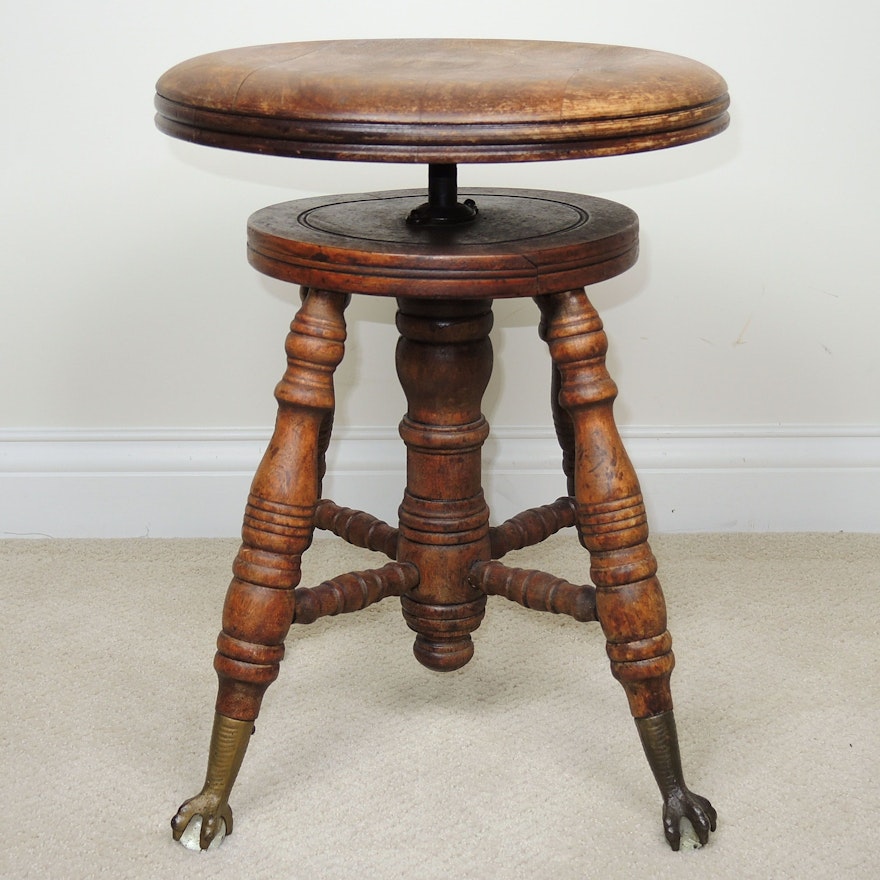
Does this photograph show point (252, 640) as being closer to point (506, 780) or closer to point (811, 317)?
point (506, 780)

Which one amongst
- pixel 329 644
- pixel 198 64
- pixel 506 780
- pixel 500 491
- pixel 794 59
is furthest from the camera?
pixel 500 491

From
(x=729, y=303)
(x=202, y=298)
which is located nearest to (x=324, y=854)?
(x=202, y=298)

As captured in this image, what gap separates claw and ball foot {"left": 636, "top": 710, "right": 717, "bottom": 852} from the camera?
104 cm

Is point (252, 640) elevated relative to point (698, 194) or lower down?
lower down

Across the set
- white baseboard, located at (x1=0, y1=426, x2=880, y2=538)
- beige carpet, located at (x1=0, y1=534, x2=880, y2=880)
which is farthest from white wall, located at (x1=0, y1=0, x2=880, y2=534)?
beige carpet, located at (x1=0, y1=534, x2=880, y2=880)

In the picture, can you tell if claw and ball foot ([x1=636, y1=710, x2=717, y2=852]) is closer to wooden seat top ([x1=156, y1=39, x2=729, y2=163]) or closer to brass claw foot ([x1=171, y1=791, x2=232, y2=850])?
brass claw foot ([x1=171, y1=791, x2=232, y2=850])

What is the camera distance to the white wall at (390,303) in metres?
1.46

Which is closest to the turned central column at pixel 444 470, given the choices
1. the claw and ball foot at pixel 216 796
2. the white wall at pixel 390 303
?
the claw and ball foot at pixel 216 796

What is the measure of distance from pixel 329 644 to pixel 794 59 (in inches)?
33.4

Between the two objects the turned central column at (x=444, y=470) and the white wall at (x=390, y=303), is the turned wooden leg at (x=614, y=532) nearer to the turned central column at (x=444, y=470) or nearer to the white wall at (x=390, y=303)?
the turned central column at (x=444, y=470)

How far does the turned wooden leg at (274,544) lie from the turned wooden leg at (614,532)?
18 cm

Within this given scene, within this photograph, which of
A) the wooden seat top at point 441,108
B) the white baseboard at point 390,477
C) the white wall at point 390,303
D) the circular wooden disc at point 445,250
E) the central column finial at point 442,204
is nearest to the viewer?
the wooden seat top at point 441,108

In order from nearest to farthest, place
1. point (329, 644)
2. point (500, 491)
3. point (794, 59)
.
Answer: point (329, 644) → point (794, 59) → point (500, 491)

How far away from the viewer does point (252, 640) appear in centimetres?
103
